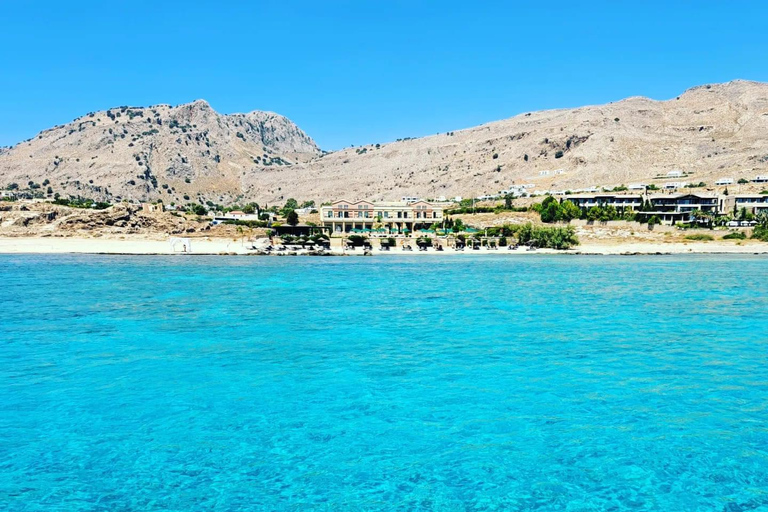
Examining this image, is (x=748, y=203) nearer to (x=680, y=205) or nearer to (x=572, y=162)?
(x=680, y=205)

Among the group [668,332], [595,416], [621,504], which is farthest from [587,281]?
[621,504]

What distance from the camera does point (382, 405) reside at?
15664mm

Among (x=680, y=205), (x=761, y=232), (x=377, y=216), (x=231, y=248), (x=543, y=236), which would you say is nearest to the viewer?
(x=231, y=248)

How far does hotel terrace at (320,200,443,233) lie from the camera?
96625mm

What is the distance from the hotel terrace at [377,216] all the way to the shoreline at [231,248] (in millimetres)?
17322

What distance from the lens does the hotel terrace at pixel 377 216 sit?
317 ft

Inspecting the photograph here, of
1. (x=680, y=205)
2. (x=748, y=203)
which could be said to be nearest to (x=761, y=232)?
(x=680, y=205)

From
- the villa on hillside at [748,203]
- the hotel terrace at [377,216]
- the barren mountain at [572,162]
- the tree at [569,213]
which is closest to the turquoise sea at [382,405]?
the tree at [569,213]

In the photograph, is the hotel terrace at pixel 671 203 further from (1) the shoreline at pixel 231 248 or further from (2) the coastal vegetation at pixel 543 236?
(2) the coastal vegetation at pixel 543 236

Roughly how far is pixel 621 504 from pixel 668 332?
17.2m

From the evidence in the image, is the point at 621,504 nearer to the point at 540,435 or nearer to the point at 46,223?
the point at 540,435

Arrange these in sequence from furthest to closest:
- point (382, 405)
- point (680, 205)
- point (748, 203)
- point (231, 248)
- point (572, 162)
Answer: point (572, 162) < point (748, 203) < point (680, 205) < point (231, 248) < point (382, 405)

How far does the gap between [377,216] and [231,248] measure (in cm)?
2951

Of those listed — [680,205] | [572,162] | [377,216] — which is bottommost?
[377,216]
